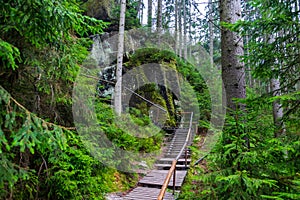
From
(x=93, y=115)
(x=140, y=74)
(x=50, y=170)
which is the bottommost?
(x=50, y=170)

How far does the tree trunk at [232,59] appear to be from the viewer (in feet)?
11.9

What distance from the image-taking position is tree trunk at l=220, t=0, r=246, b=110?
3633 mm

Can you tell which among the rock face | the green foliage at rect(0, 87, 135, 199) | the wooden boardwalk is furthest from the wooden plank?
the rock face

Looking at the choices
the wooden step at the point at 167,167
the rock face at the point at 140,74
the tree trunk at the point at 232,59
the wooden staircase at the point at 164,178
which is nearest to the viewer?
the tree trunk at the point at 232,59

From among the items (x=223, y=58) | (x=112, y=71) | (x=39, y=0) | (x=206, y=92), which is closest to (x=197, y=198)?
(x=223, y=58)

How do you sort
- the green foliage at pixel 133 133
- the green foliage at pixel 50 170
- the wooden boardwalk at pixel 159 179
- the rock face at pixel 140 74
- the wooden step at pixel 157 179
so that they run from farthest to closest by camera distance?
the rock face at pixel 140 74, the green foliage at pixel 133 133, the wooden step at pixel 157 179, the wooden boardwalk at pixel 159 179, the green foliage at pixel 50 170

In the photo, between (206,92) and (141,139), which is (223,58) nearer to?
(141,139)

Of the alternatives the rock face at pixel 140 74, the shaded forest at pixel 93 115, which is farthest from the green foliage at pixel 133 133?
the rock face at pixel 140 74

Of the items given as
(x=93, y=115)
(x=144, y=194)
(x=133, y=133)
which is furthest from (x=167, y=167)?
(x=93, y=115)

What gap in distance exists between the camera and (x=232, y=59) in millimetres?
3689

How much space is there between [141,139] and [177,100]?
613cm

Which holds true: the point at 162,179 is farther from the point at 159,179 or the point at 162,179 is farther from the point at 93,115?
the point at 93,115

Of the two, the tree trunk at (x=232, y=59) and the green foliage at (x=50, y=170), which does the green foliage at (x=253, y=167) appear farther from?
the green foliage at (x=50, y=170)

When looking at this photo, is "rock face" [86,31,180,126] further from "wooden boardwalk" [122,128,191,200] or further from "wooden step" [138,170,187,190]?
"wooden step" [138,170,187,190]
